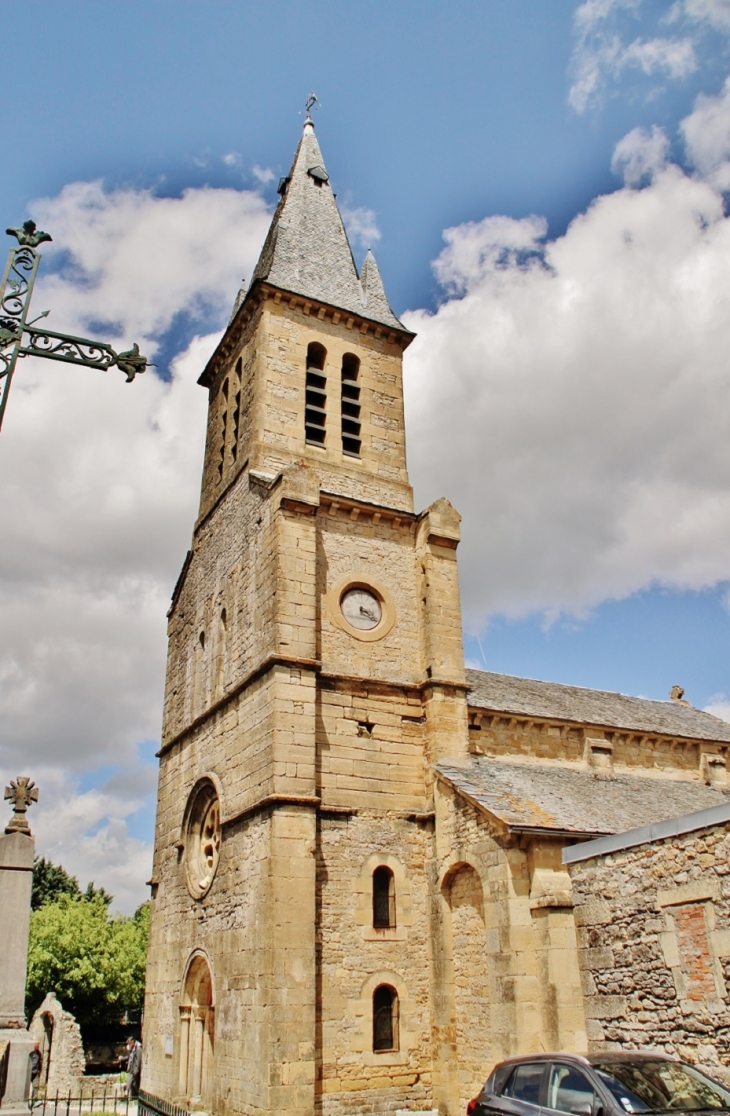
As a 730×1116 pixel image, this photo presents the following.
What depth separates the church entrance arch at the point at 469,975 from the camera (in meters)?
13.5

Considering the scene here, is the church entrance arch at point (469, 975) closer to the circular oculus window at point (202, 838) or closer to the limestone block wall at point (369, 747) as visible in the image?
the limestone block wall at point (369, 747)

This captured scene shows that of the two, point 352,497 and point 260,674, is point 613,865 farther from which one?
point 352,497

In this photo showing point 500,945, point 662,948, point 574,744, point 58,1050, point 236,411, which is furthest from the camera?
point 58,1050

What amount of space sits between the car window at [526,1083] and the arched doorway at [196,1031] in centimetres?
981

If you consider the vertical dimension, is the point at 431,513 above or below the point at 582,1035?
above

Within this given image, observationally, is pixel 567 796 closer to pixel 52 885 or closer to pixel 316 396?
pixel 316 396

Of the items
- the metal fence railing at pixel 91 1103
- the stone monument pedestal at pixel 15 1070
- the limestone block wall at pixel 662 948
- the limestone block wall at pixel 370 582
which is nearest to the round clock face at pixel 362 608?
the limestone block wall at pixel 370 582

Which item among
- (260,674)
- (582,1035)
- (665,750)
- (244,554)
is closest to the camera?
(582,1035)

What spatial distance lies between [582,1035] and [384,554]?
10012mm

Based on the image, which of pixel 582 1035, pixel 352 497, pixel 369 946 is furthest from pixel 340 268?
pixel 582 1035

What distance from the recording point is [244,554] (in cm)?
1844

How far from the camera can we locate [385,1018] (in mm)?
14516

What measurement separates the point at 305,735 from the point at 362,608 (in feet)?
11.6

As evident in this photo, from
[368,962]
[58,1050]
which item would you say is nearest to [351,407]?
[368,962]
